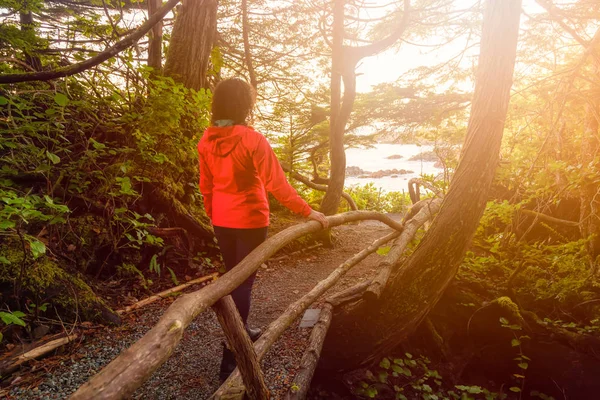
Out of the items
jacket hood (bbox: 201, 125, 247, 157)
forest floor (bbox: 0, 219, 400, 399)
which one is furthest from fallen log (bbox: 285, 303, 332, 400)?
jacket hood (bbox: 201, 125, 247, 157)

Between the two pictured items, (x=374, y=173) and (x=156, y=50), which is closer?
(x=156, y=50)

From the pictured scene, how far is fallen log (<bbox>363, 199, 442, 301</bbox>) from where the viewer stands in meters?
3.62

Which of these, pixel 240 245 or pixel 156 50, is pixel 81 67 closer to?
pixel 240 245

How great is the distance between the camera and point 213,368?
3.14 meters

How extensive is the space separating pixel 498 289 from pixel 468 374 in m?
1.22

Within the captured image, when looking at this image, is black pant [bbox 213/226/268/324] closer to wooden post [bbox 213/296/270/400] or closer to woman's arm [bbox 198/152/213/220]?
woman's arm [bbox 198/152/213/220]

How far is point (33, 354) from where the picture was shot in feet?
9.39

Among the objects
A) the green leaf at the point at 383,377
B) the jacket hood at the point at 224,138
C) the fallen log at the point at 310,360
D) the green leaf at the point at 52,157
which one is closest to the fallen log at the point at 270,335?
the fallen log at the point at 310,360

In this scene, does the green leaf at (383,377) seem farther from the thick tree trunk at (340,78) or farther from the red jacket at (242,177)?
the thick tree trunk at (340,78)

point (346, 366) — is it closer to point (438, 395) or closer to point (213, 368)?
point (438, 395)

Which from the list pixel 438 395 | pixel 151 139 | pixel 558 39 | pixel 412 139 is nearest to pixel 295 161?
pixel 412 139

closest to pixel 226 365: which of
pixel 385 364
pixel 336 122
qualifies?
pixel 385 364

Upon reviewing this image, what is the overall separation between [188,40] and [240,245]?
15.9ft

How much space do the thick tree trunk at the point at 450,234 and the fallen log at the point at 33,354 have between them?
2741 mm
